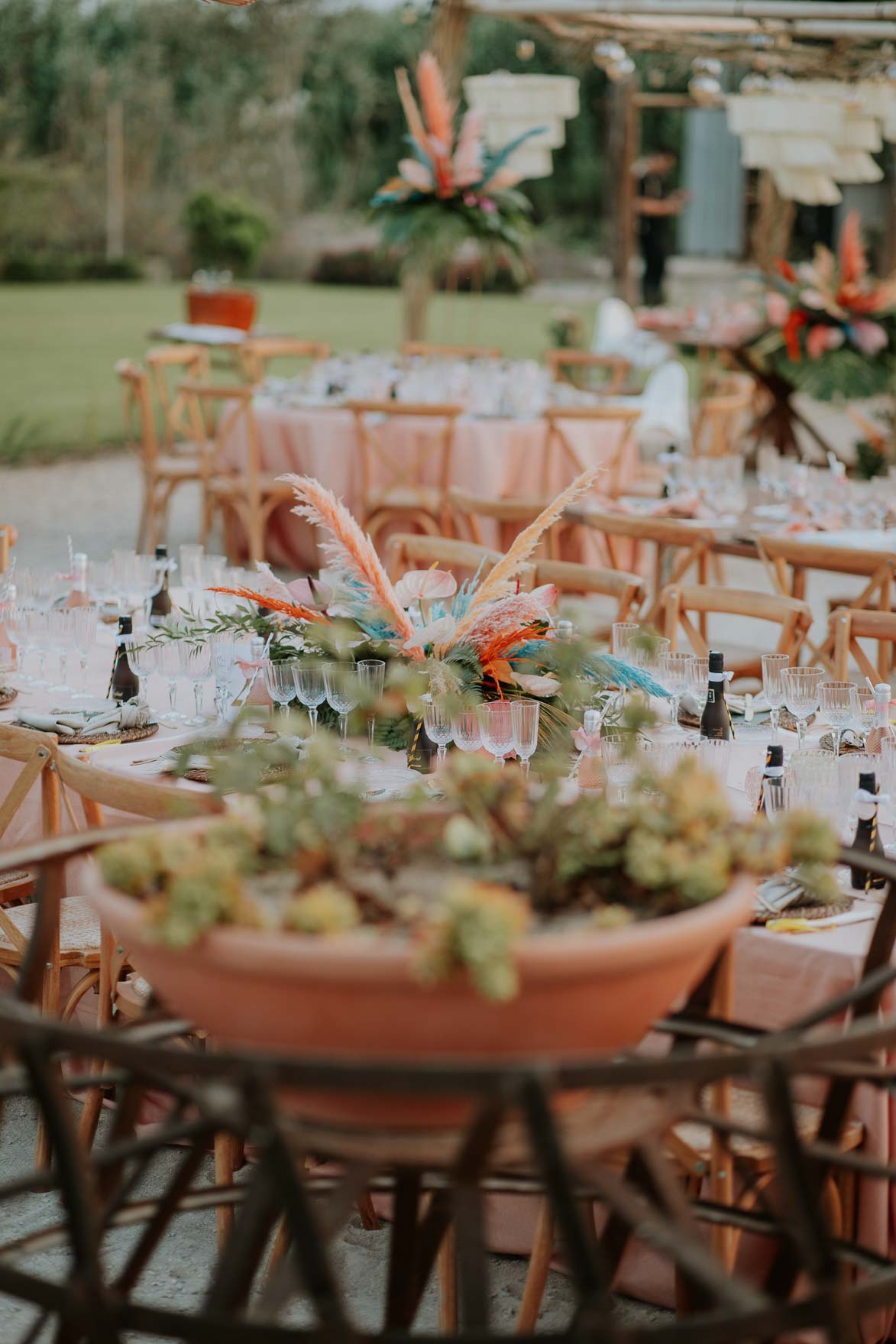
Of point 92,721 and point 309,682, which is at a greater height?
point 309,682

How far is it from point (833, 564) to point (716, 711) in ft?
5.57

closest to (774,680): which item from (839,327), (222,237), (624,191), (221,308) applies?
(839,327)

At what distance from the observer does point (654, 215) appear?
16.7m

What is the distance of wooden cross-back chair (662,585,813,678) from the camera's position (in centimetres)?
383

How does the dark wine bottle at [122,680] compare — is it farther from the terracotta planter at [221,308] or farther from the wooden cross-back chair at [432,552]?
the terracotta planter at [221,308]

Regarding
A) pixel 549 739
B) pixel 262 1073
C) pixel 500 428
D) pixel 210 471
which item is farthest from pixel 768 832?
pixel 210 471

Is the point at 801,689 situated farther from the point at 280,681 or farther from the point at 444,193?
the point at 444,193

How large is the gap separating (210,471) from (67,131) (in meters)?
4.59

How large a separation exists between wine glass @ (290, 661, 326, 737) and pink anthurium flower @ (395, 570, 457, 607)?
202mm

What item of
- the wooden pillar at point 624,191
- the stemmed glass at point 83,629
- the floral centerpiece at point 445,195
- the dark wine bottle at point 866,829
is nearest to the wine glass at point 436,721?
the dark wine bottle at point 866,829

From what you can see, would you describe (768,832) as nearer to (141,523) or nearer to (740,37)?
(141,523)

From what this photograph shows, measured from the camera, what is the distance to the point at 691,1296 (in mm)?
2076

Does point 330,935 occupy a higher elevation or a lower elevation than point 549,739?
higher

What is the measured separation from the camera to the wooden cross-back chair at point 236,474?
7.42 meters
